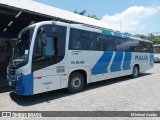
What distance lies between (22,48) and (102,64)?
4.51 metres

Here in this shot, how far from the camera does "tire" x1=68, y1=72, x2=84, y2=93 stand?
8602 millimetres

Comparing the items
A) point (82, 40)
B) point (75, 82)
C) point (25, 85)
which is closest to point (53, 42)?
point (82, 40)

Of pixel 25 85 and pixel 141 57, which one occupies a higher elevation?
pixel 141 57

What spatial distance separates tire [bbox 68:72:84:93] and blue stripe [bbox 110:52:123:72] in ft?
8.51

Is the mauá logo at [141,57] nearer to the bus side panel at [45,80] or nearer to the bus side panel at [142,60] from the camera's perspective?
the bus side panel at [142,60]

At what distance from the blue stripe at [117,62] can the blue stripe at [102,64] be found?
0.55 meters

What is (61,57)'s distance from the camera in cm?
797

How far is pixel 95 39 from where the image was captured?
9.84m

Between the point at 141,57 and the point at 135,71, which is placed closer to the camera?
the point at 135,71

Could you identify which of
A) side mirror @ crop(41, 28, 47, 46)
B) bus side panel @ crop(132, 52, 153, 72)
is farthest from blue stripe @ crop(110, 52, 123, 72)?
side mirror @ crop(41, 28, 47, 46)

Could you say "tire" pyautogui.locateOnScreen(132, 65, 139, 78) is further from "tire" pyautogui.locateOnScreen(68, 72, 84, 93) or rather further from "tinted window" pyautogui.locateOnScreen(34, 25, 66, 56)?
"tinted window" pyautogui.locateOnScreen(34, 25, 66, 56)

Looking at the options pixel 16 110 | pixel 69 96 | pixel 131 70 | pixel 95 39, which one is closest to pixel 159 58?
pixel 131 70

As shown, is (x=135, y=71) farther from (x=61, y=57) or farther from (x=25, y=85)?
(x=25, y=85)

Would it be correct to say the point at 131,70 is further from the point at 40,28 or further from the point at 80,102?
the point at 40,28
